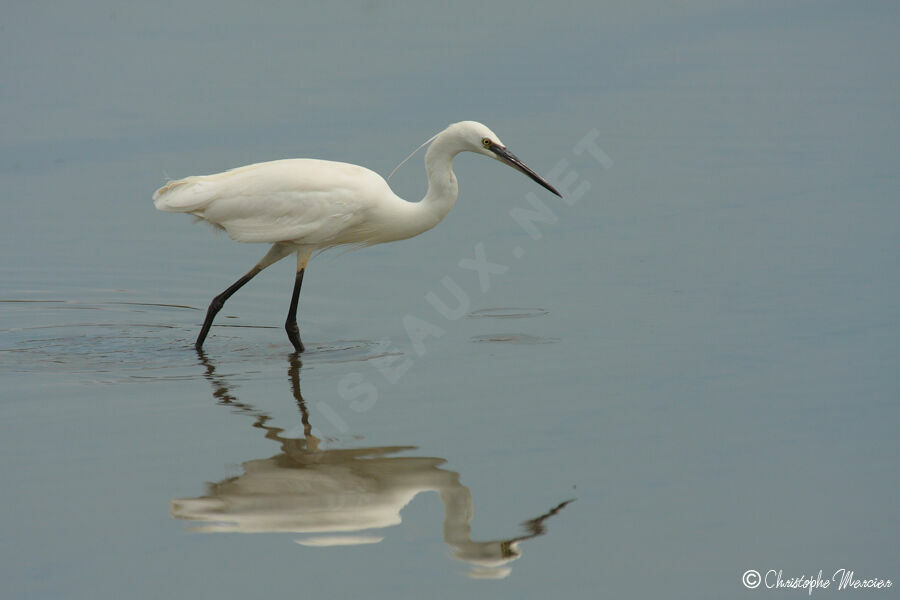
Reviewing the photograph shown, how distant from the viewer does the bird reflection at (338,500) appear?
16.8 ft

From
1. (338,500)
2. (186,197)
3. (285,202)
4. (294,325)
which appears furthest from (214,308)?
(338,500)

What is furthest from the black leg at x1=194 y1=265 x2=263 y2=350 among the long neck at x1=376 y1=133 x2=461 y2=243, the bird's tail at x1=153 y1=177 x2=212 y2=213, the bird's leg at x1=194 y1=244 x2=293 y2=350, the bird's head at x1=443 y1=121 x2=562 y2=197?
the bird's head at x1=443 y1=121 x2=562 y2=197

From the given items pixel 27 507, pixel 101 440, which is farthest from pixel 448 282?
pixel 27 507

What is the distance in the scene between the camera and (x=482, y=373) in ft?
23.2

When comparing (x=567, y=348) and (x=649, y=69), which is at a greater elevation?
(x=649, y=69)

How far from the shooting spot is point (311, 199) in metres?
7.82

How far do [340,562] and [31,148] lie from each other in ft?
→ 26.5

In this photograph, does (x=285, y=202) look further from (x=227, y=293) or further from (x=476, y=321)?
(x=476, y=321)

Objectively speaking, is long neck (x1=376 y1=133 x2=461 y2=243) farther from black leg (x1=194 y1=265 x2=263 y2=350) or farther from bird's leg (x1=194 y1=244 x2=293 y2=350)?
black leg (x1=194 y1=265 x2=263 y2=350)

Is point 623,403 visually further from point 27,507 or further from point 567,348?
point 27,507

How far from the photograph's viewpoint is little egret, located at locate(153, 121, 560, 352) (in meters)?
7.79

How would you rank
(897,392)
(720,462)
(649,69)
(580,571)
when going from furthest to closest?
(649,69)
(897,392)
(720,462)
(580,571)

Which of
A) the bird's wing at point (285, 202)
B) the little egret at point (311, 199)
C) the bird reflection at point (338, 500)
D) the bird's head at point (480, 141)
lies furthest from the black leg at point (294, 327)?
the bird reflection at point (338, 500)

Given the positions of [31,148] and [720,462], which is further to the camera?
[31,148]
